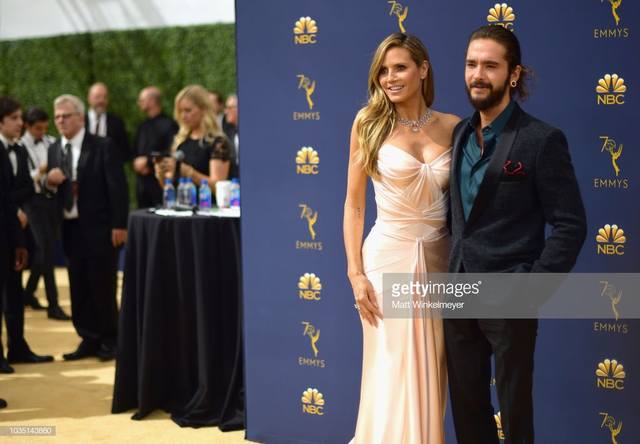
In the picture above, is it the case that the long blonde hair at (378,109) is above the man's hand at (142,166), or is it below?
above

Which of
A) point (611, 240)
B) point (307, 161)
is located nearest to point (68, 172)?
point (307, 161)

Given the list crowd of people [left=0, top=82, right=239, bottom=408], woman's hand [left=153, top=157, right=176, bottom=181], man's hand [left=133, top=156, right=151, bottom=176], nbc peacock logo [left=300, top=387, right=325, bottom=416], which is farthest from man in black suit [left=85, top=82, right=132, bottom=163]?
nbc peacock logo [left=300, top=387, right=325, bottom=416]

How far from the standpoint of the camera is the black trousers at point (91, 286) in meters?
6.12

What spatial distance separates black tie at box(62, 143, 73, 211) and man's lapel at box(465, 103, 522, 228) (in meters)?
4.04

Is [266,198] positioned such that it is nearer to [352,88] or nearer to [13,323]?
[352,88]

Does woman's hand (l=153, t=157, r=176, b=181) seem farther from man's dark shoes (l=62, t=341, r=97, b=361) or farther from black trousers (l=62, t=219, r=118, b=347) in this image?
man's dark shoes (l=62, t=341, r=97, b=361)

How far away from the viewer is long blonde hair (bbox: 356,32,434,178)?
317 cm

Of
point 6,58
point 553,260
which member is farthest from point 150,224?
point 6,58

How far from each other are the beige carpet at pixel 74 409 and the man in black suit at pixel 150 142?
233 cm

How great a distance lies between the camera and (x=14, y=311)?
244 inches

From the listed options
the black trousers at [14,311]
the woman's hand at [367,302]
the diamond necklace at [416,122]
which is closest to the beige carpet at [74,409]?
the black trousers at [14,311]

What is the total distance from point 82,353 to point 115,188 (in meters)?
1.31

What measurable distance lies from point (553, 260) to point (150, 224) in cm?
276

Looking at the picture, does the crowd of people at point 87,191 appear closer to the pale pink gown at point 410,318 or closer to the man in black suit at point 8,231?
the man in black suit at point 8,231
